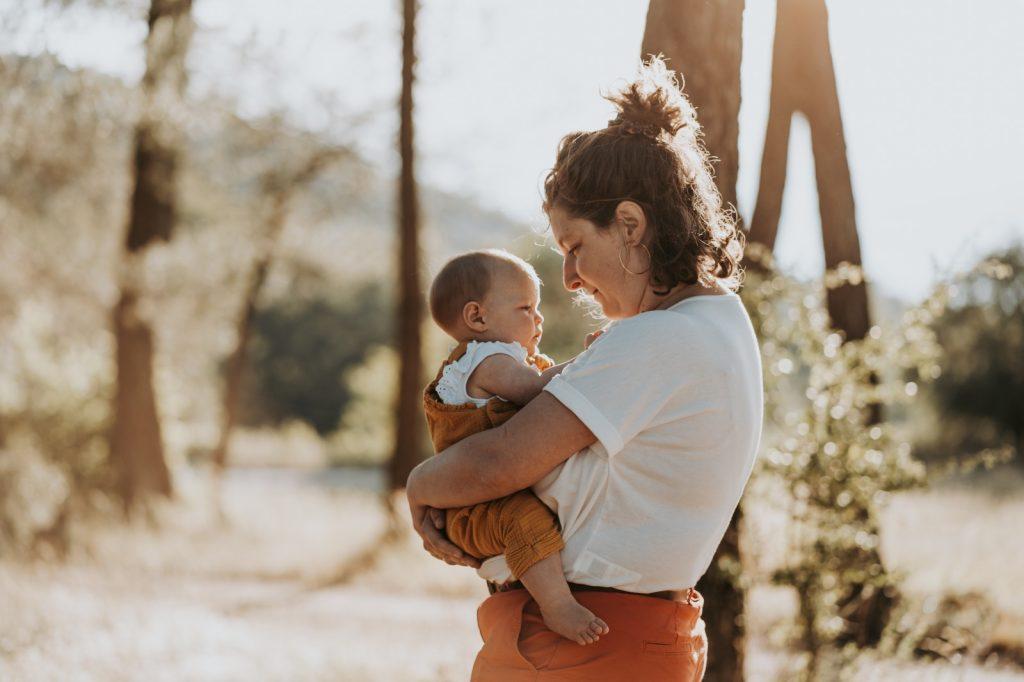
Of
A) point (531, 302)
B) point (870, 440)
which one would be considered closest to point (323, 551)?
point (870, 440)

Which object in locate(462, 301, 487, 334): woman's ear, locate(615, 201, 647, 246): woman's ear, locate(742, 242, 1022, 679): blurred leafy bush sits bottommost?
locate(742, 242, 1022, 679): blurred leafy bush

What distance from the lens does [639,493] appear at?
1.88 metres

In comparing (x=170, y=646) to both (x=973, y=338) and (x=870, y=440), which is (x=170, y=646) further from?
(x=973, y=338)

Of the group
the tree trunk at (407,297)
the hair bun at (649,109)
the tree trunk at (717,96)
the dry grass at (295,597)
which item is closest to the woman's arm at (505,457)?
the hair bun at (649,109)

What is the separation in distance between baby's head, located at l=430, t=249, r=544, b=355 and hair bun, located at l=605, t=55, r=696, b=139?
43 cm

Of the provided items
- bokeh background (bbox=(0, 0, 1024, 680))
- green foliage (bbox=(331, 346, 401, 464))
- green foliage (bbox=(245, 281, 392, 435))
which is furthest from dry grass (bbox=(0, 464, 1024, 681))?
green foliage (bbox=(245, 281, 392, 435))

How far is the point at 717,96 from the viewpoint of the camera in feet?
13.1

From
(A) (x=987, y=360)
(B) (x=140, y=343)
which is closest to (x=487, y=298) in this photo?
(B) (x=140, y=343)

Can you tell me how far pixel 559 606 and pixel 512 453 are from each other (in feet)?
0.95

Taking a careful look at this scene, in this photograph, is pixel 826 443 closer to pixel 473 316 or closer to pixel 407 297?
pixel 473 316

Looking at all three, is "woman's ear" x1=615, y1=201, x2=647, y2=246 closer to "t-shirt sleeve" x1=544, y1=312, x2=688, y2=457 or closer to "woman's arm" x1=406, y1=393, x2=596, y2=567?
"t-shirt sleeve" x1=544, y1=312, x2=688, y2=457

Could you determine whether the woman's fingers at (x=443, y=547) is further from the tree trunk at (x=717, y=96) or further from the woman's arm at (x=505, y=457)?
the tree trunk at (x=717, y=96)

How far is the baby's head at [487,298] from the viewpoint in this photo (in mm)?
2314

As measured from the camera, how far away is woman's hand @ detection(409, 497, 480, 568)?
2107 millimetres
